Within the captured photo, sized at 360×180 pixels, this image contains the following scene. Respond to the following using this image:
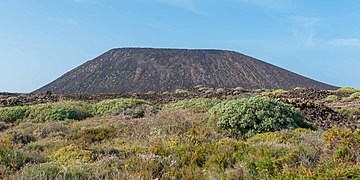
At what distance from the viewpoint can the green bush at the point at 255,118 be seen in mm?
9234

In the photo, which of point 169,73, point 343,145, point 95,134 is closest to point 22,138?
point 95,134

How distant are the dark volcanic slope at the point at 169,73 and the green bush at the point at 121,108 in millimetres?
33996

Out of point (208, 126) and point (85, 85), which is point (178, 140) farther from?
point (85, 85)

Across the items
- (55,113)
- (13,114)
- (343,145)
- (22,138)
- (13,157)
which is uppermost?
(343,145)

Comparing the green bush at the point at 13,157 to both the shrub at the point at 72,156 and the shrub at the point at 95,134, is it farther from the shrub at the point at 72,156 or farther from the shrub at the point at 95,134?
the shrub at the point at 95,134

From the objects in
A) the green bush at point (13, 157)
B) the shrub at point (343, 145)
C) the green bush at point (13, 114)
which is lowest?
the green bush at point (13, 114)

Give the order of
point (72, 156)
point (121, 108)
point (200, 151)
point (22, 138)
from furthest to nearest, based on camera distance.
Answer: point (121, 108), point (22, 138), point (72, 156), point (200, 151)

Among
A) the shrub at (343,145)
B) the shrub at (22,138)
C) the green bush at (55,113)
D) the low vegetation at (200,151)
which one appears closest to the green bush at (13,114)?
the green bush at (55,113)

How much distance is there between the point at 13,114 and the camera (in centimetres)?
1580

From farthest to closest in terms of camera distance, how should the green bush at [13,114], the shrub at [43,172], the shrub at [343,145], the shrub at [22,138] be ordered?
the green bush at [13,114]
the shrub at [22,138]
the shrub at [343,145]
the shrub at [43,172]

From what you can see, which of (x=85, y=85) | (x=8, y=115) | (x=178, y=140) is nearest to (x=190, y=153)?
(x=178, y=140)

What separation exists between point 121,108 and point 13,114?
4.96 meters

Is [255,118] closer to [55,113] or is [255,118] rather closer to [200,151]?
[200,151]

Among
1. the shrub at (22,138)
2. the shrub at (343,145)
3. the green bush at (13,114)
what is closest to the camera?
the shrub at (343,145)
